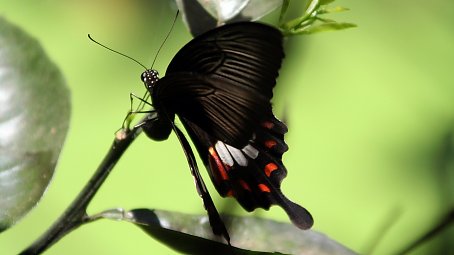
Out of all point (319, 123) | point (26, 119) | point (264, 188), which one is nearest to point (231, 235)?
point (264, 188)

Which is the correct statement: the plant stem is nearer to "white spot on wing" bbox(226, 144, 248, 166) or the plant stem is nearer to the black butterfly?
the black butterfly

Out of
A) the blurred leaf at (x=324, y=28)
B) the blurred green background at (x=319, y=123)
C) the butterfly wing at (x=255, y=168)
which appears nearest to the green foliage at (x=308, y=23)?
the blurred leaf at (x=324, y=28)

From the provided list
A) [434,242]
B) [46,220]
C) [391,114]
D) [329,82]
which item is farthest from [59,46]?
[434,242]

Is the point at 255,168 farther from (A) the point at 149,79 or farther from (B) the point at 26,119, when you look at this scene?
(B) the point at 26,119

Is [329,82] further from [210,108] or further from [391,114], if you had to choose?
[210,108]

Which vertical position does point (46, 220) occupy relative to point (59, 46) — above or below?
below

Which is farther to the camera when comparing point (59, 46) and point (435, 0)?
point (435, 0)
